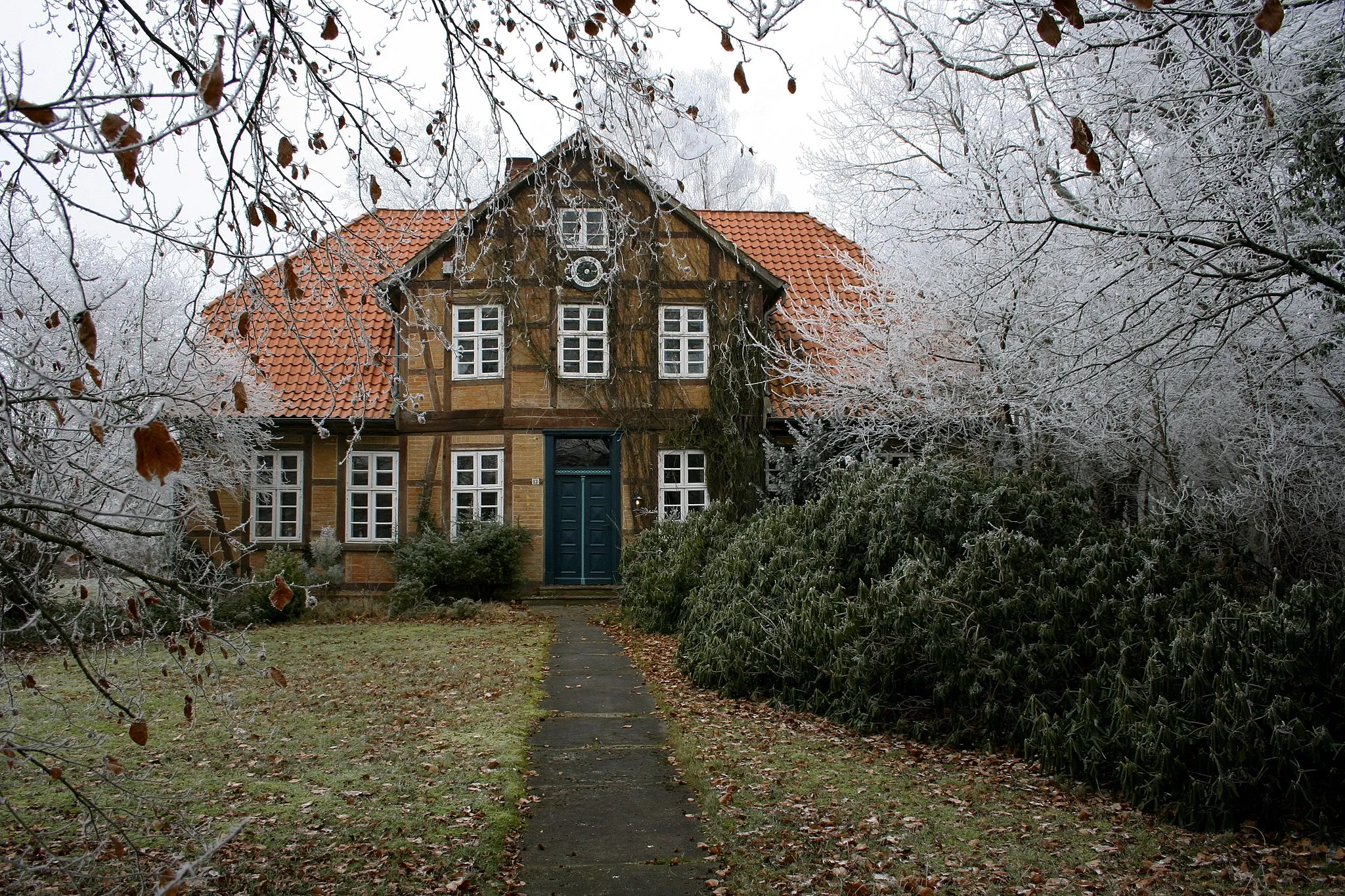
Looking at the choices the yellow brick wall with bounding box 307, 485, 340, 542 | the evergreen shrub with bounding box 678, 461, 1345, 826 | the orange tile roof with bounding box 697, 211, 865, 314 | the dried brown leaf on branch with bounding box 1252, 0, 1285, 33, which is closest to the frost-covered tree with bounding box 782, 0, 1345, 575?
the dried brown leaf on branch with bounding box 1252, 0, 1285, 33

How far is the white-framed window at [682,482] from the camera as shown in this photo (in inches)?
665

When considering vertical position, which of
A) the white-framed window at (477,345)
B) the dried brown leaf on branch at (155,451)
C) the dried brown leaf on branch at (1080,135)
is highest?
the white-framed window at (477,345)

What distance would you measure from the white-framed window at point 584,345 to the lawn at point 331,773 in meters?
6.77

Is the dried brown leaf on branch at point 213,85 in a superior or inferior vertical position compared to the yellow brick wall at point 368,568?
superior

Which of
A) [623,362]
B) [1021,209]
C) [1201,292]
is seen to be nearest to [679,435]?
[623,362]

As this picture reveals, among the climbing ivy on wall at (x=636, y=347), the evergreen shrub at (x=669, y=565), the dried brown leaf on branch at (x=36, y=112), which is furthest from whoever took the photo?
the climbing ivy on wall at (x=636, y=347)

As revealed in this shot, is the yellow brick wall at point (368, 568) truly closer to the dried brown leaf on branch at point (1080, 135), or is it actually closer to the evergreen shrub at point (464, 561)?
the evergreen shrub at point (464, 561)

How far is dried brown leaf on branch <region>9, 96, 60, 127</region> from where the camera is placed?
7.88 ft

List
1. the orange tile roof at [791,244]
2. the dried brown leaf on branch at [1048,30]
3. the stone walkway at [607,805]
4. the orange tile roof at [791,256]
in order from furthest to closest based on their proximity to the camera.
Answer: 1. the orange tile roof at [791,244]
2. the orange tile roof at [791,256]
3. the stone walkway at [607,805]
4. the dried brown leaf on branch at [1048,30]

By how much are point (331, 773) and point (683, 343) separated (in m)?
11.5

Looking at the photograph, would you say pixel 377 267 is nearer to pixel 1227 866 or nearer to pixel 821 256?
pixel 1227 866

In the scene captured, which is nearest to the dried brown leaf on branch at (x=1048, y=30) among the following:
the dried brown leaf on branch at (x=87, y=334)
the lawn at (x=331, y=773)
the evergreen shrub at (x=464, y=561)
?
the dried brown leaf on branch at (x=87, y=334)

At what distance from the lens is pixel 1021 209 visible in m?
10.6

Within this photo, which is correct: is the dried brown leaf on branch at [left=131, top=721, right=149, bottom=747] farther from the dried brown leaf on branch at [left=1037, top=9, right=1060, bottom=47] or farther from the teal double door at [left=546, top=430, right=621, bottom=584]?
→ the teal double door at [left=546, top=430, right=621, bottom=584]
